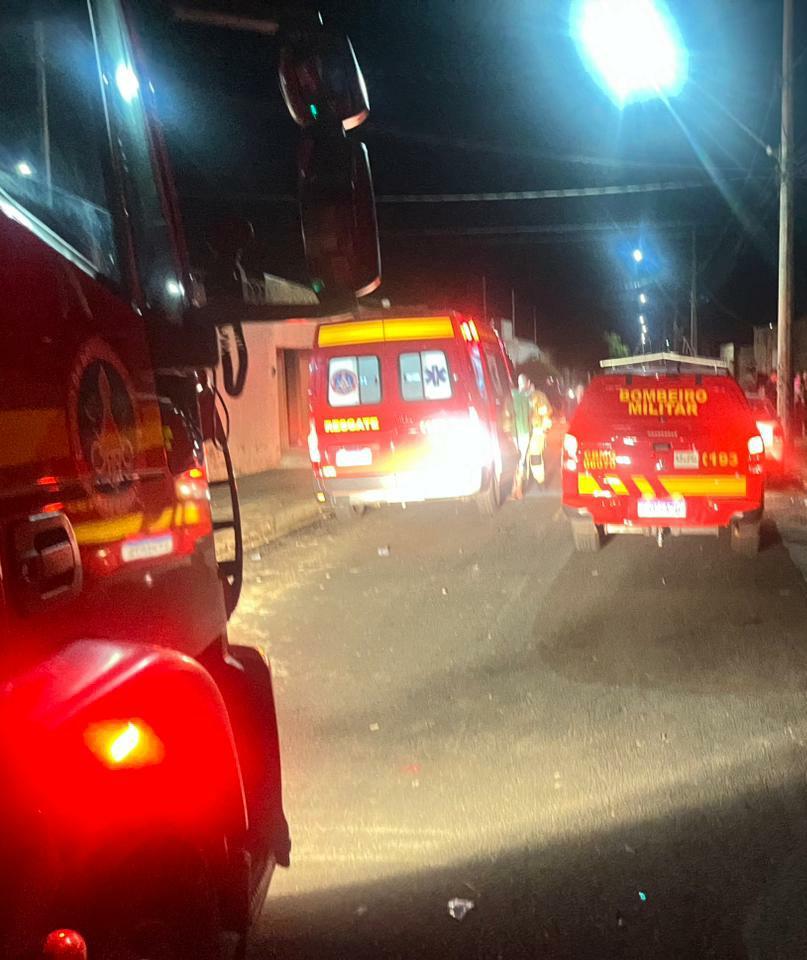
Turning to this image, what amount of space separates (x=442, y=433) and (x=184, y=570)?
28.0ft

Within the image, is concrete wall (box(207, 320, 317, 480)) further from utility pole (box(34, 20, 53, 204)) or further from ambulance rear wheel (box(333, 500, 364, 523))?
utility pole (box(34, 20, 53, 204))

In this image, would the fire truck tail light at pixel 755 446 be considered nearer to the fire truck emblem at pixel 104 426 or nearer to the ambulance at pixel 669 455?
the ambulance at pixel 669 455

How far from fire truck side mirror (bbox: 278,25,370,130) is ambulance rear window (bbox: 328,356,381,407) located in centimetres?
819

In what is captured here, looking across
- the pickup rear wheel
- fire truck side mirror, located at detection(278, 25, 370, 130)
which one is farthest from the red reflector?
fire truck side mirror, located at detection(278, 25, 370, 130)

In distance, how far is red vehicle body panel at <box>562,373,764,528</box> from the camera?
8.93 metres

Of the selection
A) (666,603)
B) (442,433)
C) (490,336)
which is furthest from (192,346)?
(490,336)

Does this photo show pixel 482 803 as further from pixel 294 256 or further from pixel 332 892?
pixel 294 256

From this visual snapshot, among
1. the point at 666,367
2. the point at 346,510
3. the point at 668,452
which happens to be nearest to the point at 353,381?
the point at 346,510

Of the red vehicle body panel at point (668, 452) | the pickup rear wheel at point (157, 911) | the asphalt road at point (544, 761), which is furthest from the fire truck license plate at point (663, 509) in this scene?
the pickup rear wheel at point (157, 911)

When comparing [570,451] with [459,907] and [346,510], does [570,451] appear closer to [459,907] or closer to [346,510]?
[346,510]

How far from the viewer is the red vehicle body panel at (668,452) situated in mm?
8930

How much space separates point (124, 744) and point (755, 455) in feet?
26.6

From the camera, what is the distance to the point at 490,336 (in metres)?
13.5

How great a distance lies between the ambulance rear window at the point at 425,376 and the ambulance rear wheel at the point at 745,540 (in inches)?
144
